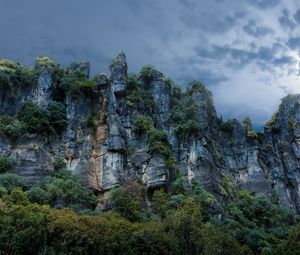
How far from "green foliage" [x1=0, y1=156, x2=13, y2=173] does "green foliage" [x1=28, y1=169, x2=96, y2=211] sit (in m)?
4.60

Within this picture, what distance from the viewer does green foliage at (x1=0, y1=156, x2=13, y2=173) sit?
4956cm

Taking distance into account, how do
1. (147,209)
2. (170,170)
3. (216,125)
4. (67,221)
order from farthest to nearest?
(216,125), (170,170), (147,209), (67,221)

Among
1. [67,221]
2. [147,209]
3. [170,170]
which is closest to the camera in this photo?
[67,221]

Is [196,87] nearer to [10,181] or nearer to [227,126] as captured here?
[227,126]

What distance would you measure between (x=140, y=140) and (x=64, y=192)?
52.2 feet

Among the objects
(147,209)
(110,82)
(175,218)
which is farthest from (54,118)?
(175,218)

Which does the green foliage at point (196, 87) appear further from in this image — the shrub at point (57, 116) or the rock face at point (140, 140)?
the shrub at point (57, 116)

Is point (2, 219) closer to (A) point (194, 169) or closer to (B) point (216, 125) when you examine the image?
(A) point (194, 169)

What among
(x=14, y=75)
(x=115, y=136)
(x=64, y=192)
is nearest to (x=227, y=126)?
(x=115, y=136)

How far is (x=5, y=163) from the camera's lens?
1961 inches

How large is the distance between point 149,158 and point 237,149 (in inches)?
827

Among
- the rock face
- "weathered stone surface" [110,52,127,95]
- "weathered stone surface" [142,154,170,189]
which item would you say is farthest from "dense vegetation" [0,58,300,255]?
"weathered stone surface" [110,52,127,95]

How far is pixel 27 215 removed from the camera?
116 feet

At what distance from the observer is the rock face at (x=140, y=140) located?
55219 mm
